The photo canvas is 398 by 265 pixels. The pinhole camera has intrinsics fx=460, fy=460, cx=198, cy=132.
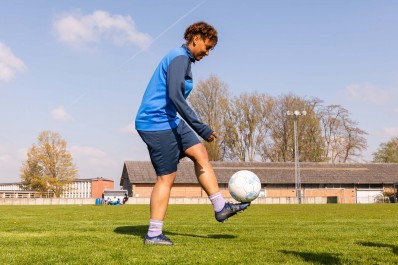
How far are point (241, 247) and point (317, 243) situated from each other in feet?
3.37

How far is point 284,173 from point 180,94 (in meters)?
58.4

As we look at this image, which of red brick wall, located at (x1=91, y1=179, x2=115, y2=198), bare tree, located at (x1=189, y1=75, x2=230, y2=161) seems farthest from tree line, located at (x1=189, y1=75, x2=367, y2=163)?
red brick wall, located at (x1=91, y1=179, x2=115, y2=198)

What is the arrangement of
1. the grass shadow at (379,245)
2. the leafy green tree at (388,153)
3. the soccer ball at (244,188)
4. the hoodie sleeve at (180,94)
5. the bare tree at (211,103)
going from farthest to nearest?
the leafy green tree at (388,153) < the bare tree at (211,103) < the soccer ball at (244,188) < the hoodie sleeve at (180,94) < the grass shadow at (379,245)

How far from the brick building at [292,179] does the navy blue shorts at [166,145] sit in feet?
179

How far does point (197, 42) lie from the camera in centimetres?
529

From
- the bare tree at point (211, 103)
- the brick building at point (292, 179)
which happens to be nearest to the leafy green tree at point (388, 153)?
the brick building at point (292, 179)

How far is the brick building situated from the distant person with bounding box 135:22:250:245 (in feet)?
178

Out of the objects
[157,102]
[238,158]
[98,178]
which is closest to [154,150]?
[157,102]

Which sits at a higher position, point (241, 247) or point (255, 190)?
point (255, 190)

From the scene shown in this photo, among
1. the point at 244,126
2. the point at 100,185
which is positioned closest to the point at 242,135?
the point at 244,126

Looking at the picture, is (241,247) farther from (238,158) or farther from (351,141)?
(351,141)

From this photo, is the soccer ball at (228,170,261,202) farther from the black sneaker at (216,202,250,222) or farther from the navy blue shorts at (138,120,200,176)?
the navy blue shorts at (138,120,200,176)

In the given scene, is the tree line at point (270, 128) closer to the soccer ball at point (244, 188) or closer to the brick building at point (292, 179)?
the brick building at point (292, 179)

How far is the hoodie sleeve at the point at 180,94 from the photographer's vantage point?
5.01 meters
